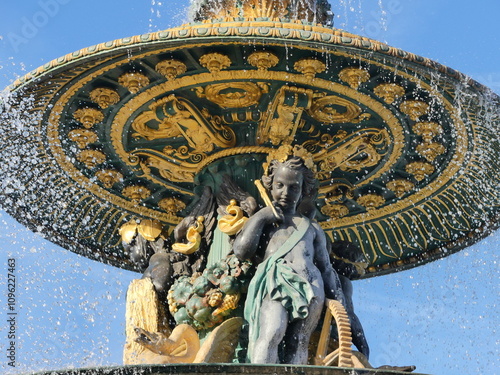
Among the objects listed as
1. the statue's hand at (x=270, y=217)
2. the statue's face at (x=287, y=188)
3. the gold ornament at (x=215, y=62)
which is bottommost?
the statue's hand at (x=270, y=217)

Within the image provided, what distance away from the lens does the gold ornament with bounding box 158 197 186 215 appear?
16953 millimetres

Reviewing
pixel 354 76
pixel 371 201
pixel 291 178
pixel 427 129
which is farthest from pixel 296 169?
pixel 371 201

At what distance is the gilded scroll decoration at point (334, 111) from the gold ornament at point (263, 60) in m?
0.91

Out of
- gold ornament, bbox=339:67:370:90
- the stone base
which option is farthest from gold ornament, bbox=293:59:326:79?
the stone base

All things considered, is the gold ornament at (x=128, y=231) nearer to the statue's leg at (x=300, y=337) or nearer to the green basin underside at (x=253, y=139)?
the green basin underside at (x=253, y=139)

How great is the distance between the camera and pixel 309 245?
1452cm

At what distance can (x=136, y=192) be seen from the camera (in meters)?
16.8

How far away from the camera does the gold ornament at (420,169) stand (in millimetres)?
16156

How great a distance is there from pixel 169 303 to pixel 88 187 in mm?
2411

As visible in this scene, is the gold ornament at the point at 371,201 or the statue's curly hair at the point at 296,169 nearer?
the statue's curly hair at the point at 296,169

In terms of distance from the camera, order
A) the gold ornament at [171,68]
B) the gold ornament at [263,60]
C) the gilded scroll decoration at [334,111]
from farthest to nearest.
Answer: the gilded scroll decoration at [334,111]
the gold ornament at [171,68]
the gold ornament at [263,60]

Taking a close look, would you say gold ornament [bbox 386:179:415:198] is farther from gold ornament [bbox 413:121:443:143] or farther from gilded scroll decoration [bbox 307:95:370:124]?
gilded scroll decoration [bbox 307:95:370:124]

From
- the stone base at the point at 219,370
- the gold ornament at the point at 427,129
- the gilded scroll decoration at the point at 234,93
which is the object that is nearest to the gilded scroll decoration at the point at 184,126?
the gilded scroll decoration at the point at 234,93

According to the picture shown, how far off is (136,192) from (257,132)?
208cm
